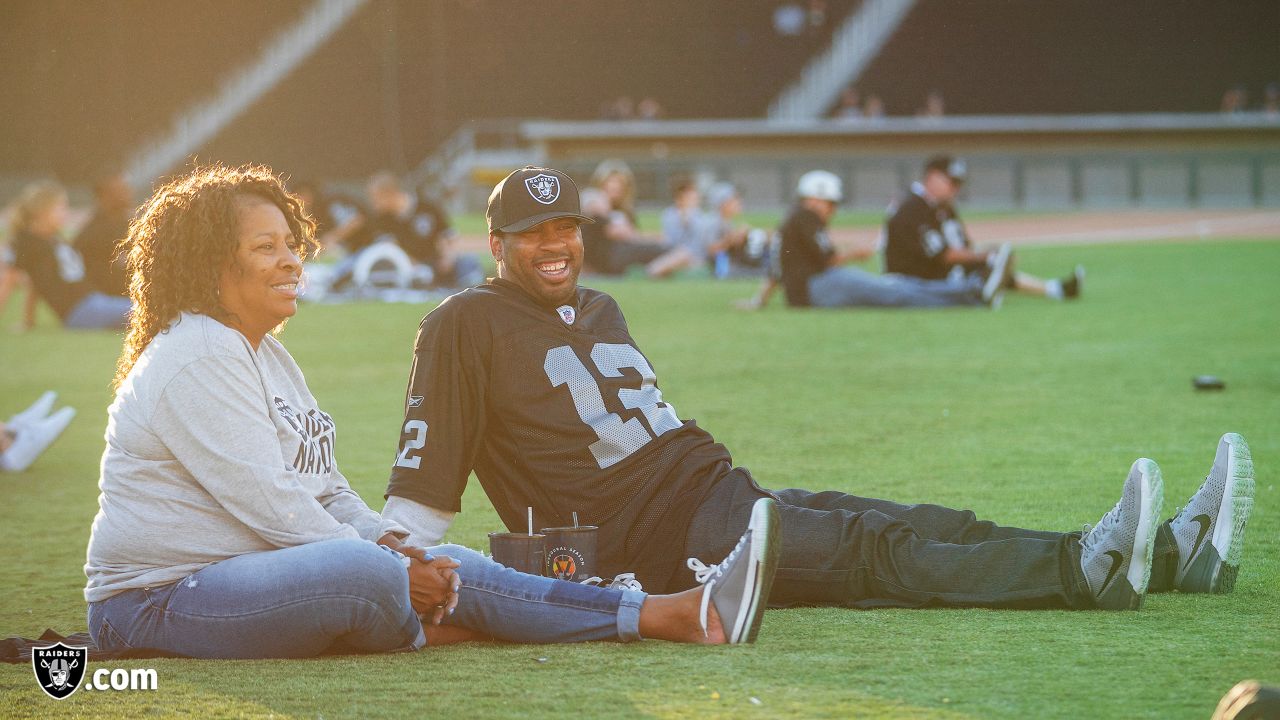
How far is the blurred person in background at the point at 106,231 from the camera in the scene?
14.0m

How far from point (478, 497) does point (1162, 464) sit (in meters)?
2.80

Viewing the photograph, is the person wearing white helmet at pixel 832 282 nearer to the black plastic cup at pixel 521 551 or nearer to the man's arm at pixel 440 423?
the man's arm at pixel 440 423

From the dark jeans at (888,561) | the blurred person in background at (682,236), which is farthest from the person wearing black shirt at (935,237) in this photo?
the dark jeans at (888,561)

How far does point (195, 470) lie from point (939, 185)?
11160 mm

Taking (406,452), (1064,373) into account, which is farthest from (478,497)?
(1064,373)

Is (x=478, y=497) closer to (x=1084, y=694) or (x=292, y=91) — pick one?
(x=1084, y=694)

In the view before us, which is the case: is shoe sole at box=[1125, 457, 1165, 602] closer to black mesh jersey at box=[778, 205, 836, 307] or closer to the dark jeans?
the dark jeans

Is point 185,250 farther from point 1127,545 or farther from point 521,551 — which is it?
point 1127,545

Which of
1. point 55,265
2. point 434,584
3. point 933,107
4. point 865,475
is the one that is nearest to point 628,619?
point 434,584

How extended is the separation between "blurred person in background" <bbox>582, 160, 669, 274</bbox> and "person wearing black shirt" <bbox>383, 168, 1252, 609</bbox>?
14373 millimetres

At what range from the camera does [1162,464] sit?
641cm

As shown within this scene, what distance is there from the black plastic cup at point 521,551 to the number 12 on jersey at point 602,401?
341mm

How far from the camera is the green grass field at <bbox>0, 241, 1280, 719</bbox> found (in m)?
3.29

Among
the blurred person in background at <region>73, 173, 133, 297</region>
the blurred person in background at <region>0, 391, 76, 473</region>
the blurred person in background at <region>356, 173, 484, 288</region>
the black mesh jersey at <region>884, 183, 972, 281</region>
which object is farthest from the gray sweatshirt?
the blurred person in background at <region>356, 173, 484, 288</region>
